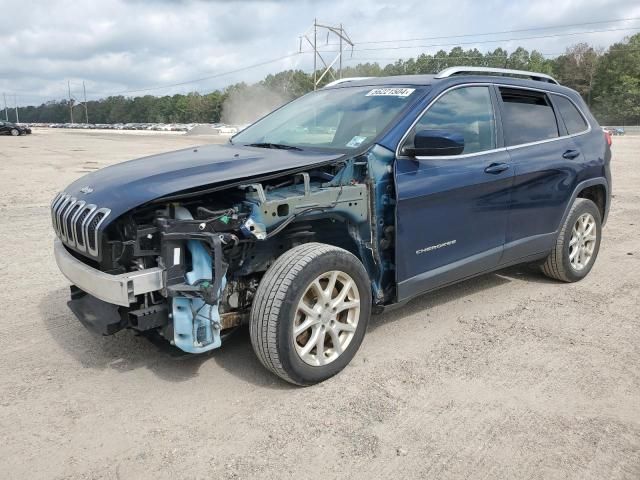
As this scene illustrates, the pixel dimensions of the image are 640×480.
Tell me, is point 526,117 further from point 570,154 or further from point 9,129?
point 9,129

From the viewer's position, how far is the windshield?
3.90 m

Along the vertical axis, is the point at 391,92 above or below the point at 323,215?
above

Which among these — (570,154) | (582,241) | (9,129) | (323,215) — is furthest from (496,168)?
(9,129)

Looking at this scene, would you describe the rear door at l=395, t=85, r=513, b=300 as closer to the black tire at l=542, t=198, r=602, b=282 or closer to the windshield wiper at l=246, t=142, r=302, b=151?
the windshield wiper at l=246, t=142, r=302, b=151

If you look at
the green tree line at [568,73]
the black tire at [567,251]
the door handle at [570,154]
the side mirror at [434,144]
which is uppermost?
the green tree line at [568,73]

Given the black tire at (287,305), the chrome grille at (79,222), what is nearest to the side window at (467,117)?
the black tire at (287,305)

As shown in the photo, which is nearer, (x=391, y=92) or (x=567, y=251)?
(x=391, y=92)

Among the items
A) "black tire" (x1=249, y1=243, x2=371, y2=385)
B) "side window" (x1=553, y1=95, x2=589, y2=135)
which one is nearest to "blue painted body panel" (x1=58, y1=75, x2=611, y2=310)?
"side window" (x1=553, y1=95, x2=589, y2=135)

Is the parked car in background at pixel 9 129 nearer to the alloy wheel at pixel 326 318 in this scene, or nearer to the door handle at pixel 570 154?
the door handle at pixel 570 154

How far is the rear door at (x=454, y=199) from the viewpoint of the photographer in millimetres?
3727

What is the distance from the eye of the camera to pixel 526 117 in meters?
4.75

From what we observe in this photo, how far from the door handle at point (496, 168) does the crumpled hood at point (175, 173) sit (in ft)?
4.33

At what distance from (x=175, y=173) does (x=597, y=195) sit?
443 centimetres

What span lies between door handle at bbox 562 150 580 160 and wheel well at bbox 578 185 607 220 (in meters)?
0.51
